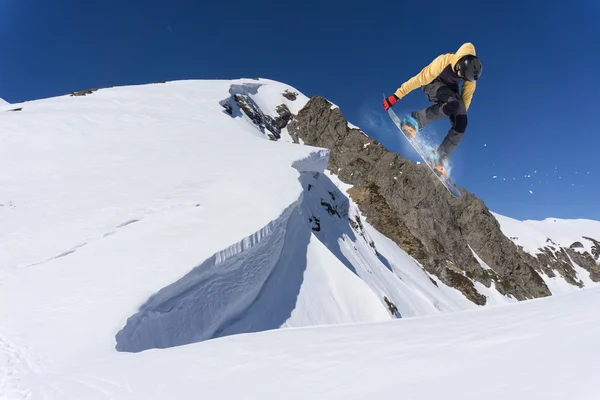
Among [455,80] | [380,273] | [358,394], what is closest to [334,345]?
[358,394]

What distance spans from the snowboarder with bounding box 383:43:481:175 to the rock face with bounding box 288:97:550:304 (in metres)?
27.9

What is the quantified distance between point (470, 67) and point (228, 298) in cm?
672

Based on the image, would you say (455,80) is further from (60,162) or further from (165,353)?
(60,162)

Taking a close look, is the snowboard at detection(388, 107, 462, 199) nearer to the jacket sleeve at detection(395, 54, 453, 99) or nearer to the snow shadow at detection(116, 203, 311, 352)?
the jacket sleeve at detection(395, 54, 453, 99)

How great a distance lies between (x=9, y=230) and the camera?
313 inches

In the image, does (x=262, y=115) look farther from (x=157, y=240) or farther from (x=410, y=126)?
(x=157, y=240)

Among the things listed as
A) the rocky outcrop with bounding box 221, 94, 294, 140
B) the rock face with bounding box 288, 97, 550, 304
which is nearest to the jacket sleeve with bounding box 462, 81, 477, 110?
the rocky outcrop with bounding box 221, 94, 294, 140

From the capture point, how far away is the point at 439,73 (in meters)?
7.95

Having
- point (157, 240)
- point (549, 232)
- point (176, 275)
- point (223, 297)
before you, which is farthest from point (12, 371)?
point (549, 232)

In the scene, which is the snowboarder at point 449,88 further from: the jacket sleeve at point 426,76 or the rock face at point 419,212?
the rock face at point 419,212

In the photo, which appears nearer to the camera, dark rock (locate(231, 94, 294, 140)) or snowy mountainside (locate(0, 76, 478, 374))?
snowy mountainside (locate(0, 76, 478, 374))

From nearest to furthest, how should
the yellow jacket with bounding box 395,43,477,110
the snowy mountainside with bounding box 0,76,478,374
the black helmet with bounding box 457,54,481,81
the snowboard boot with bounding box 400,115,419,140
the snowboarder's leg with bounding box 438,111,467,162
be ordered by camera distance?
the snowy mountainside with bounding box 0,76,478,374 → the black helmet with bounding box 457,54,481,81 → the yellow jacket with bounding box 395,43,477,110 → the snowboarder's leg with bounding box 438,111,467,162 → the snowboard boot with bounding box 400,115,419,140

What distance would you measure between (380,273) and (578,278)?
228 ft

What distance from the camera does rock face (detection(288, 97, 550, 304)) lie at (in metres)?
37.7
